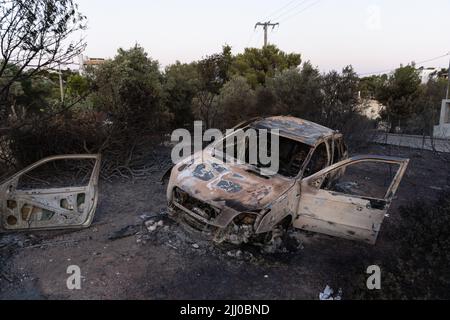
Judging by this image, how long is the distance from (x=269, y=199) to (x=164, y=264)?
1548mm

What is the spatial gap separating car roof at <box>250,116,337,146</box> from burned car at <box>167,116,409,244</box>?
0.02 m

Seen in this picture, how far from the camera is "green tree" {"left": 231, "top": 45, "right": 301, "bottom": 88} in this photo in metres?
21.5

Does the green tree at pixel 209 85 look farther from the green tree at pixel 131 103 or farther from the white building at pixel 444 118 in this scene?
the white building at pixel 444 118

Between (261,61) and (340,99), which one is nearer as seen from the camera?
(340,99)

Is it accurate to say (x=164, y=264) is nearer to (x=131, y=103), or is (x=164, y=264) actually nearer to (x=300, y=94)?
(x=131, y=103)

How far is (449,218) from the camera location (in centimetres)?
395

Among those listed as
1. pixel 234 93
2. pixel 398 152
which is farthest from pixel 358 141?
pixel 234 93

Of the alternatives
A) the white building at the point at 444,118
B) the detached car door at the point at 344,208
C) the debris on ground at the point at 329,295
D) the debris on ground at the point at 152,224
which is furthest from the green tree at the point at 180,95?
the white building at the point at 444,118

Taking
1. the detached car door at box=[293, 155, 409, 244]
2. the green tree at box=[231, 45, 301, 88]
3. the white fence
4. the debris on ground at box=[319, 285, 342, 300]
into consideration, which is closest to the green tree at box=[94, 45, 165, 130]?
the detached car door at box=[293, 155, 409, 244]

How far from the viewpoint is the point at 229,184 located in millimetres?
4281

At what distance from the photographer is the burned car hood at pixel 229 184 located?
3.95 meters

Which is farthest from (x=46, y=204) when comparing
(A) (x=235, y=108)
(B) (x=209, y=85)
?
(B) (x=209, y=85)

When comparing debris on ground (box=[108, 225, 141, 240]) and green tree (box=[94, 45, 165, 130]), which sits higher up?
green tree (box=[94, 45, 165, 130])

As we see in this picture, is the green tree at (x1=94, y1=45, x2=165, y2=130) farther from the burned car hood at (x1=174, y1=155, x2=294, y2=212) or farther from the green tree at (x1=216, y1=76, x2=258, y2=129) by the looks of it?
the burned car hood at (x1=174, y1=155, x2=294, y2=212)
